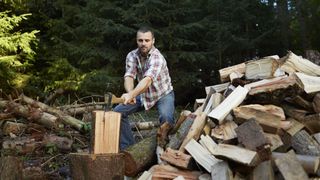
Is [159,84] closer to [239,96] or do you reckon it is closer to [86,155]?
[239,96]

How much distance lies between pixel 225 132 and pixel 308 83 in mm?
934

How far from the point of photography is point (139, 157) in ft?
13.6

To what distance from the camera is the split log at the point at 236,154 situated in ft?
10.6

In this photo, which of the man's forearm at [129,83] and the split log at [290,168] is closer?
the split log at [290,168]

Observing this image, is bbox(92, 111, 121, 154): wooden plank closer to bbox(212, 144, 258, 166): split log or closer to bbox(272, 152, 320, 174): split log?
bbox(212, 144, 258, 166): split log

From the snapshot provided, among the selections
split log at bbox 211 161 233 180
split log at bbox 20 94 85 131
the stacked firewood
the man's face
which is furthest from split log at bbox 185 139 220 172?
split log at bbox 20 94 85 131

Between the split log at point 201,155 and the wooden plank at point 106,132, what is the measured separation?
69 cm

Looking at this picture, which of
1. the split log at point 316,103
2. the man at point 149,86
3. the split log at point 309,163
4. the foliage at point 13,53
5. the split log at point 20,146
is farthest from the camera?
the foliage at point 13,53

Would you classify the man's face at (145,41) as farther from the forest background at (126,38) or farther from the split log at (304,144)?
the forest background at (126,38)

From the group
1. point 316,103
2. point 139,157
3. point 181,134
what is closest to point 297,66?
point 316,103

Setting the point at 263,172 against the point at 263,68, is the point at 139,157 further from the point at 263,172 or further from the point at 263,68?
the point at 263,68

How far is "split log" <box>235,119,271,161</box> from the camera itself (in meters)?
3.31

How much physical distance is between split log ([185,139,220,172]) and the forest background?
7.08m

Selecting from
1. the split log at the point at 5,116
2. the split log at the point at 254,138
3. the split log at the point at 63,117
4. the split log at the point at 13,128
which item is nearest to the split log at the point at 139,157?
the split log at the point at 254,138
